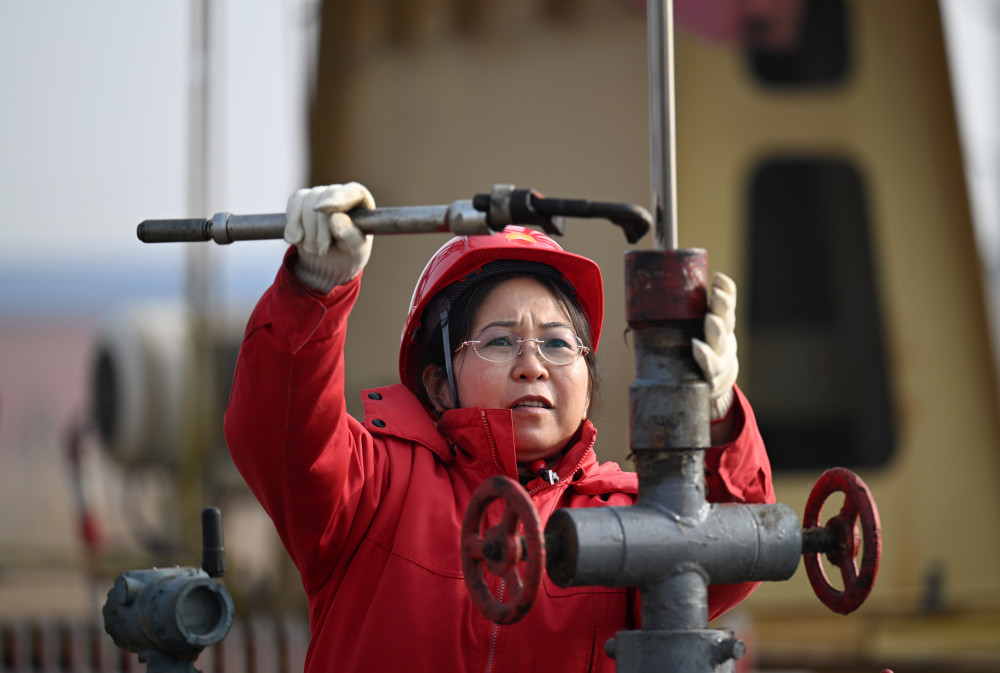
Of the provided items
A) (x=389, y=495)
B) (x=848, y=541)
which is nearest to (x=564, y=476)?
(x=389, y=495)

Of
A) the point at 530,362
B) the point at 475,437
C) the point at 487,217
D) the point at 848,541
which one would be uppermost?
the point at 487,217

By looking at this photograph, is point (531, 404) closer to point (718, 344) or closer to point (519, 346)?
point (519, 346)

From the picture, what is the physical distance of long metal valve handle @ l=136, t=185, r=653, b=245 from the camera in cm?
122

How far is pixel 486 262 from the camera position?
1.92 m

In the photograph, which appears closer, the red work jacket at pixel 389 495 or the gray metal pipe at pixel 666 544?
the gray metal pipe at pixel 666 544

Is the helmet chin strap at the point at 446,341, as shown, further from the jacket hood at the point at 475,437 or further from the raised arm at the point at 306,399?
the raised arm at the point at 306,399

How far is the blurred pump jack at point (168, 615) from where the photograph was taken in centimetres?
150

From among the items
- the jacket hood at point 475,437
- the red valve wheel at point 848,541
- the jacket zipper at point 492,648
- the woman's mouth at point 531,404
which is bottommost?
the jacket zipper at point 492,648

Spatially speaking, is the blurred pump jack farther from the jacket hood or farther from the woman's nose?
the woman's nose

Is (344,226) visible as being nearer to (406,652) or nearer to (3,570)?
(406,652)

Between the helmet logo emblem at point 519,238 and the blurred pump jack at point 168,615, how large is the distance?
2.14 ft

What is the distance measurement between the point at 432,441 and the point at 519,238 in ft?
1.06

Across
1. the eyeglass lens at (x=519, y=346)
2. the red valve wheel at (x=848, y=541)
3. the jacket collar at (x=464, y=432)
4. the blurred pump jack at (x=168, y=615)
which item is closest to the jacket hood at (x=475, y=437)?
the jacket collar at (x=464, y=432)

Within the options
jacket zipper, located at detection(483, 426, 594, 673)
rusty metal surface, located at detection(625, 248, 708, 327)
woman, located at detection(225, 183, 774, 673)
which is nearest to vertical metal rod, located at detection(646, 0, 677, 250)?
rusty metal surface, located at detection(625, 248, 708, 327)
